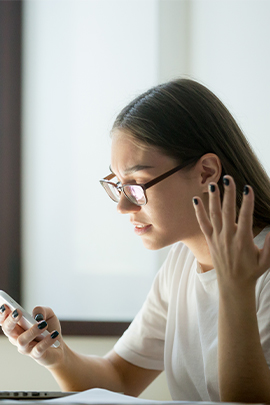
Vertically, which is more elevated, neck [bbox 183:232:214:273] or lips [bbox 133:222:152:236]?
lips [bbox 133:222:152:236]

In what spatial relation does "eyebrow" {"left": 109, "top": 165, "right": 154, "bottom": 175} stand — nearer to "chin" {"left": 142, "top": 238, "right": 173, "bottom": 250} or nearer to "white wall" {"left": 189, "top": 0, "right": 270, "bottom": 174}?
"chin" {"left": 142, "top": 238, "right": 173, "bottom": 250}

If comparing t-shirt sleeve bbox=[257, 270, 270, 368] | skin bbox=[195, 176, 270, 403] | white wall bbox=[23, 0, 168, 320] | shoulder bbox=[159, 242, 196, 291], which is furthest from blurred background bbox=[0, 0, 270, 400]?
skin bbox=[195, 176, 270, 403]

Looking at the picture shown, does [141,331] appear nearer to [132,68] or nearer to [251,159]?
[251,159]

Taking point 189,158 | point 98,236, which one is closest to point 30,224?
point 98,236

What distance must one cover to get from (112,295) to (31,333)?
1003 mm

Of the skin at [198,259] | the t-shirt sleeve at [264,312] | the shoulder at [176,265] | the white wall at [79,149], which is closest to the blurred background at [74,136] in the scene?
the white wall at [79,149]

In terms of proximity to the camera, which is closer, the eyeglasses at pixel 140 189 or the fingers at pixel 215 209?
the fingers at pixel 215 209

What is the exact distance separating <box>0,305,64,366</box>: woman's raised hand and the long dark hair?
52 centimetres

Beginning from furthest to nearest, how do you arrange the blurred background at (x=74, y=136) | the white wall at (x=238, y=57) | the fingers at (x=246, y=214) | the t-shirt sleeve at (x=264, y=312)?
1. the blurred background at (x=74, y=136)
2. the white wall at (x=238, y=57)
3. the t-shirt sleeve at (x=264, y=312)
4. the fingers at (x=246, y=214)

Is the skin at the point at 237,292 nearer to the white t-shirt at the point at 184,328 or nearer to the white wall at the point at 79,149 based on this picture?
the white t-shirt at the point at 184,328

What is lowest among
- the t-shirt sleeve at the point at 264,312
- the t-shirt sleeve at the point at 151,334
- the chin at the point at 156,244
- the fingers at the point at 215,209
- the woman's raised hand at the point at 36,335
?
the t-shirt sleeve at the point at 151,334

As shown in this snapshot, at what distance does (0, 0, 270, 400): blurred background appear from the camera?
202 centimetres

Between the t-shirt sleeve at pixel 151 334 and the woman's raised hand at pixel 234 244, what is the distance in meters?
0.60

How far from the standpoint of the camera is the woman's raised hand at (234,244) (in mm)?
722
